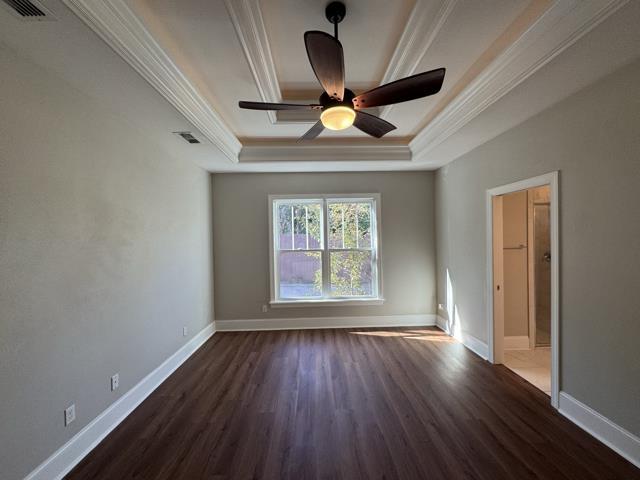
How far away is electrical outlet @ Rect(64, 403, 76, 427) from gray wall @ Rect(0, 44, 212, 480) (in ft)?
0.11

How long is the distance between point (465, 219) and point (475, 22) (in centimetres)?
239

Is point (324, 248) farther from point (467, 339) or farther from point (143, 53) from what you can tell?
point (143, 53)

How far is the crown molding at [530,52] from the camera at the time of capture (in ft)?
4.72

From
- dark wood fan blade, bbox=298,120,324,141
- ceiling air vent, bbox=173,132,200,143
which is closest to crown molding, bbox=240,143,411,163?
ceiling air vent, bbox=173,132,200,143

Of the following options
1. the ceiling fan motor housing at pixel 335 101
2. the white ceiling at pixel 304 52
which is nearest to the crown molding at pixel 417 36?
the white ceiling at pixel 304 52

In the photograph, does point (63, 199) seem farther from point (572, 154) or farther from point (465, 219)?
point (465, 219)

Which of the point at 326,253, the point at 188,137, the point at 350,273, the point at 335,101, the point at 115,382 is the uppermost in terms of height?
the point at 188,137

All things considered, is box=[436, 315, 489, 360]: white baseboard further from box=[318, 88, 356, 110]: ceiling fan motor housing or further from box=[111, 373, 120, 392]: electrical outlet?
box=[111, 373, 120, 392]: electrical outlet

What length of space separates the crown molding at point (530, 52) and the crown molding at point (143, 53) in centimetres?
212

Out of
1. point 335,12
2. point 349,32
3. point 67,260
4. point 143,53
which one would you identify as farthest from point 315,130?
point 67,260

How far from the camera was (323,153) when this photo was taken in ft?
12.8

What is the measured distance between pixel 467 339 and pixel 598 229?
217 cm

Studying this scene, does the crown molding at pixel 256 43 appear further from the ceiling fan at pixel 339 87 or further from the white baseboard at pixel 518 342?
the white baseboard at pixel 518 342

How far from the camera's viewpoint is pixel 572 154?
2246 mm
